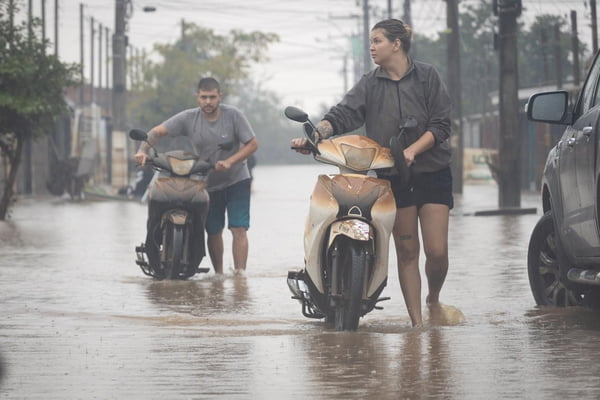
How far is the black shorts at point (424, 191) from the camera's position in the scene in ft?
30.1

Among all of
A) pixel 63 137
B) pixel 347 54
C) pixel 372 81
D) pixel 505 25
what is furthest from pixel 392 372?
pixel 347 54

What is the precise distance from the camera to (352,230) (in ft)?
28.3

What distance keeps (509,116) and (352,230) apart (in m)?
18.4

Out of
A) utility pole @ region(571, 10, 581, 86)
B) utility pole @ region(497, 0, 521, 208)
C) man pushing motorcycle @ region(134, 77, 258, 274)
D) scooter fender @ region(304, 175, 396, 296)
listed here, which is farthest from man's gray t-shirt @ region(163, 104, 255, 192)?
utility pole @ region(571, 10, 581, 86)

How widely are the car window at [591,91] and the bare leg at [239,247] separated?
14.9 ft

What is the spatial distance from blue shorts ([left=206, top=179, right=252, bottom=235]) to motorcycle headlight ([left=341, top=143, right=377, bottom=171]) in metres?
4.39

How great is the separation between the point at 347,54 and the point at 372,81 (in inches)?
4100

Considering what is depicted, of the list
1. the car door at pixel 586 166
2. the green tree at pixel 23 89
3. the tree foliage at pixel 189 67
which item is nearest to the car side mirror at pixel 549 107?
the car door at pixel 586 166

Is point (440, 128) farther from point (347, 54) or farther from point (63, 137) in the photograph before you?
point (347, 54)

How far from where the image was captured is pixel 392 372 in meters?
7.24

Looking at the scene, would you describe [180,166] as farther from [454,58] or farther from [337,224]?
[454,58]

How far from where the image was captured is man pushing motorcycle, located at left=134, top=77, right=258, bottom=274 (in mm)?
12898

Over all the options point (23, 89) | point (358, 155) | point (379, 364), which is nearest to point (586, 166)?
point (358, 155)

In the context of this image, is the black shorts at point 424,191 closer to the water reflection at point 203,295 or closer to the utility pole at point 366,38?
the water reflection at point 203,295
